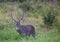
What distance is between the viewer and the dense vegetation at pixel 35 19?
1027cm

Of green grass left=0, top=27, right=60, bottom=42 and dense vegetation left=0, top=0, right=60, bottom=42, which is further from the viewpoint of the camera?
dense vegetation left=0, top=0, right=60, bottom=42

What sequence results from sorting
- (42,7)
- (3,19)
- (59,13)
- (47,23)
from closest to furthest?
(47,23)
(3,19)
(59,13)
(42,7)

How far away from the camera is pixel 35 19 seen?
1532 cm

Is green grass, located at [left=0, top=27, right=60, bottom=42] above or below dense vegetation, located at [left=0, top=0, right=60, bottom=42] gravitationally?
above

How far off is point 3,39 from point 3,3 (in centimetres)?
921

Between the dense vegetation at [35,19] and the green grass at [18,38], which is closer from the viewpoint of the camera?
the green grass at [18,38]

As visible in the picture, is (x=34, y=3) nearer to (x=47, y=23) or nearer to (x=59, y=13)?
(x=59, y=13)

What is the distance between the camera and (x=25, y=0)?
20.2m

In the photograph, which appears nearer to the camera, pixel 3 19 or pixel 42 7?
pixel 3 19

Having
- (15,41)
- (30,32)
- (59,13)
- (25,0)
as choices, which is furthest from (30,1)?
(15,41)

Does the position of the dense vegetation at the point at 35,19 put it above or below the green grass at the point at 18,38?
below

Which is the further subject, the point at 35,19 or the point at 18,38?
the point at 35,19

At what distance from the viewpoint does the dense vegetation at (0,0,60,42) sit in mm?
10270

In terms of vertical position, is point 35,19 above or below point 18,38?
below
